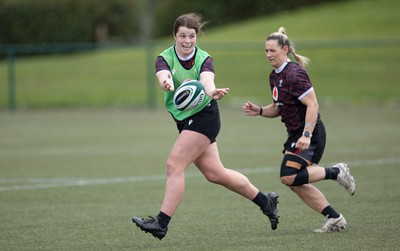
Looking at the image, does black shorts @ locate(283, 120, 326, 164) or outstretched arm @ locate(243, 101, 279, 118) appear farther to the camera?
outstretched arm @ locate(243, 101, 279, 118)

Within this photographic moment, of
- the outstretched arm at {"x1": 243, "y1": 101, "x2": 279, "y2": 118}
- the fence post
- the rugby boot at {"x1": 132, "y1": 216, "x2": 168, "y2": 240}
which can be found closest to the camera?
the rugby boot at {"x1": 132, "y1": 216, "x2": 168, "y2": 240}

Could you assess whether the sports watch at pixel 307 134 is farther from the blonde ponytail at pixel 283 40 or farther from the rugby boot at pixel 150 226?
the rugby boot at pixel 150 226

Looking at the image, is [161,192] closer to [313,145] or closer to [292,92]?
[313,145]

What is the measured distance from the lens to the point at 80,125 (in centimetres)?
2255

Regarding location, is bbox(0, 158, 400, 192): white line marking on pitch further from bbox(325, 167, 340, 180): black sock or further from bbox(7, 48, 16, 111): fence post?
bbox(7, 48, 16, 111): fence post

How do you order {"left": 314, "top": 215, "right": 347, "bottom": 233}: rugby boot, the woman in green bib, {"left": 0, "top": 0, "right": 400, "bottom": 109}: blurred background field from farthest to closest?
{"left": 0, "top": 0, "right": 400, "bottom": 109}: blurred background field < {"left": 314, "top": 215, "right": 347, "bottom": 233}: rugby boot < the woman in green bib

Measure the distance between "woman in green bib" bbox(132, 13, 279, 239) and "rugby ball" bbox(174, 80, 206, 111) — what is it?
0.07m

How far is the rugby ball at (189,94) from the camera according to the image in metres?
7.17

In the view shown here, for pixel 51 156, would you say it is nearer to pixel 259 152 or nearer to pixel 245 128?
pixel 259 152

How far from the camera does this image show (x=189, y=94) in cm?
716

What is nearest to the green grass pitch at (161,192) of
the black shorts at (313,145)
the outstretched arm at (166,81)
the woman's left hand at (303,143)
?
the black shorts at (313,145)

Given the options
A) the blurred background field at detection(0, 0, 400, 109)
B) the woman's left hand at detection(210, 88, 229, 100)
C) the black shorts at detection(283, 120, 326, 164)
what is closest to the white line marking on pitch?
the black shorts at detection(283, 120, 326, 164)

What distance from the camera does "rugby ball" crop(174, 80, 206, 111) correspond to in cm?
717

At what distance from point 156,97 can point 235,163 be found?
56.4 feet
